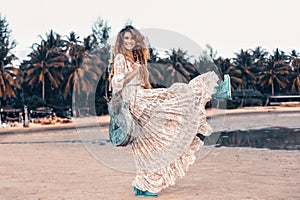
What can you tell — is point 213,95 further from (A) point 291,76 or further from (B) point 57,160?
(A) point 291,76

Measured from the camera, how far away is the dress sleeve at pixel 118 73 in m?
6.00

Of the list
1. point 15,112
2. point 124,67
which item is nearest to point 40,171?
point 124,67

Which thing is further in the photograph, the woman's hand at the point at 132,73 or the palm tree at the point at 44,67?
the palm tree at the point at 44,67

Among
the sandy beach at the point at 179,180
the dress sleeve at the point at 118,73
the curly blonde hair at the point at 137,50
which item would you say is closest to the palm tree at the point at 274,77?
the sandy beach at the point at 179,180

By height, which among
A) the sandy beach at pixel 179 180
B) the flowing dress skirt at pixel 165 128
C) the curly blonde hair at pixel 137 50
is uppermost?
the curly blonde hair at pixel 137 50

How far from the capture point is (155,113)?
6.10 metres

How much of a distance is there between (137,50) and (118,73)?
420 millimetres

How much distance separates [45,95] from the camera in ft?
139

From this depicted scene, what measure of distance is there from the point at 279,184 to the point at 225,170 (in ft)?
6.17

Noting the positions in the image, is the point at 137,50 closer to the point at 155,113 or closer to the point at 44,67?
the point at 155,113

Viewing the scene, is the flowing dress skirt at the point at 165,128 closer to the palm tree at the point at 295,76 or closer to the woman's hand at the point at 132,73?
the woman's hand at the point at 132,73

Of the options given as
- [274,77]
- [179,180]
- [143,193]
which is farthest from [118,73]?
[274,77]

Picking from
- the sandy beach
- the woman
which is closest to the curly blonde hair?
the woman

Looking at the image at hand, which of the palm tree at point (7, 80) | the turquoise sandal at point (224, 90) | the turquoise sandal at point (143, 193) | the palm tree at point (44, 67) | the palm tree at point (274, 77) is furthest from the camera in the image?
the palm tree at point (274, 77)
